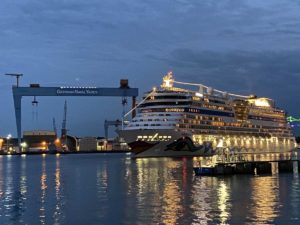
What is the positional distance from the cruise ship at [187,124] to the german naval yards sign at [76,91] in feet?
49.6

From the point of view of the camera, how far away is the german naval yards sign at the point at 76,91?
10062cm

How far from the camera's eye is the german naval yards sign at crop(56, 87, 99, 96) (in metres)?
101

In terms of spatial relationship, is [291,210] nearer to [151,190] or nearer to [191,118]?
[151,190]

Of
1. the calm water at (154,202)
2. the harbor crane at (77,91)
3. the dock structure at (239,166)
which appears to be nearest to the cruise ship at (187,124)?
the harbor crane at (77,91)

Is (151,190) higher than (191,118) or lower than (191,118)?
lower

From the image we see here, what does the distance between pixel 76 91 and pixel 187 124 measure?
26.5m

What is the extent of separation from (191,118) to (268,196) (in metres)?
56.2

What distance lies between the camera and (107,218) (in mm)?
24562

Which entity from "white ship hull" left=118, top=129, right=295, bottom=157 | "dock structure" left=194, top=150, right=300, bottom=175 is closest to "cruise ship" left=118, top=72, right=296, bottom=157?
"white ship hull" left=118, top=129, right=295, bottom=157

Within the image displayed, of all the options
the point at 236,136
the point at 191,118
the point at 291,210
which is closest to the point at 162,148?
the point at 191,118

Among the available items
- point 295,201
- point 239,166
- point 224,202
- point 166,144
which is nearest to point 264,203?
point 295,201

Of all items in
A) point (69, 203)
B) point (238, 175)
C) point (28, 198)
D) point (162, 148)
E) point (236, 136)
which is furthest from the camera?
point (236, 136)

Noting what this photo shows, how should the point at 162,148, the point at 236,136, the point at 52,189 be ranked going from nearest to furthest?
the point at 52,189 < the point at 162,148 < the point at 236,136

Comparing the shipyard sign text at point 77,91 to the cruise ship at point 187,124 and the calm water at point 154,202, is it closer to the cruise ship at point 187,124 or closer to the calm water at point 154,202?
the cruise ship at point 187,124
